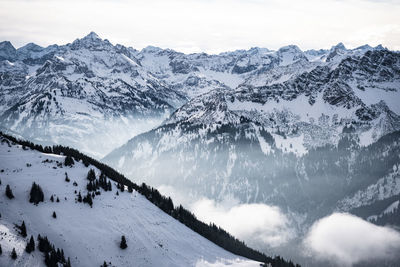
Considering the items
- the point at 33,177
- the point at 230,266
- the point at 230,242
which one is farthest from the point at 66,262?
the point at 230,242

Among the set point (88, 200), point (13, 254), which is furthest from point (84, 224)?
point (13, 254)

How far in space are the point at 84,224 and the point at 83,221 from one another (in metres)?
1.59

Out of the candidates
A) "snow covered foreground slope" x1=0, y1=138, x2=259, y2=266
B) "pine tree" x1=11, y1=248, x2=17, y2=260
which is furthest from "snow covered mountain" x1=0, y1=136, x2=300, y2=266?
"pine tree" x1=11, y1=248, x2=17, y2=260

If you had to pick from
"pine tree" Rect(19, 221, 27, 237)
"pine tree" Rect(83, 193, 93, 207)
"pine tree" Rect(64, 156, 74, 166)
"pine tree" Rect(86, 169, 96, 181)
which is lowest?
"pine tree" Rect(19, 221, 27, 237)

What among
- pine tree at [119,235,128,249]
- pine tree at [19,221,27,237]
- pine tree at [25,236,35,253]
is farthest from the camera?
pine tree at [119,235,128,249]

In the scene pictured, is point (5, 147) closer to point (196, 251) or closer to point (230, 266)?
point (196, 251)

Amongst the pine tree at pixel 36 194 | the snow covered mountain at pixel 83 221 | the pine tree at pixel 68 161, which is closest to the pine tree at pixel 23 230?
the snow covered mountain at pixel 83 221

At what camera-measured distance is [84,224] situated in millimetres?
113438

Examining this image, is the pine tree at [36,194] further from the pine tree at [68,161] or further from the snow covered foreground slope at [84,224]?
the pine tree at [68,161]

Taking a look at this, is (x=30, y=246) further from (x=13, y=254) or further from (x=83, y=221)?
(x=83, y=221)

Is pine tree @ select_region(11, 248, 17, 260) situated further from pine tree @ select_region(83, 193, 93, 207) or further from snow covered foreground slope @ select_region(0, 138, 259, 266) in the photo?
pine tree @ select_region(83, 193, 93, 207)

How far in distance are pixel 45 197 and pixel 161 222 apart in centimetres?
4090

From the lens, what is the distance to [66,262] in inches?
3693

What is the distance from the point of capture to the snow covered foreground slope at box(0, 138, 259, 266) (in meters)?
102
